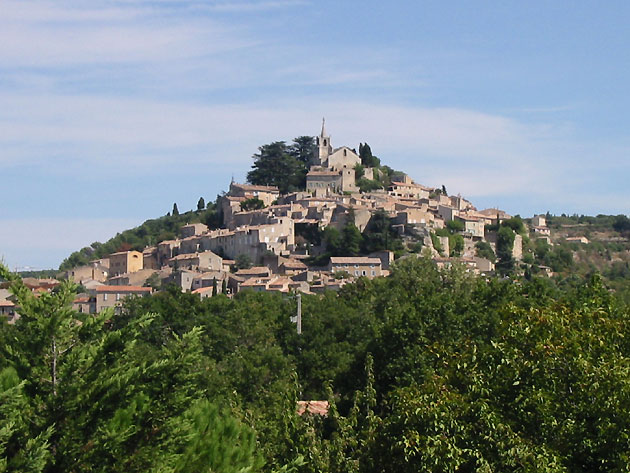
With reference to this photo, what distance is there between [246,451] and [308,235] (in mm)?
82271

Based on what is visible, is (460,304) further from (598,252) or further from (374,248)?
(598,252)

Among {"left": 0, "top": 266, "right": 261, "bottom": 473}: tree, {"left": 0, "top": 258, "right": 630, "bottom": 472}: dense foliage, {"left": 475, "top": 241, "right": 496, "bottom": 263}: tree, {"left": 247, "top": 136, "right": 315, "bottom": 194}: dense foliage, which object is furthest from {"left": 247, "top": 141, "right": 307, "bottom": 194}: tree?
{"left": 0, "top": 266, "right": 261, "bottom": 473}: tree

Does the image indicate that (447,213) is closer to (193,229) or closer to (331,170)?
(331,170)

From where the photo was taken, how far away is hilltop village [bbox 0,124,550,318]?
92000mm

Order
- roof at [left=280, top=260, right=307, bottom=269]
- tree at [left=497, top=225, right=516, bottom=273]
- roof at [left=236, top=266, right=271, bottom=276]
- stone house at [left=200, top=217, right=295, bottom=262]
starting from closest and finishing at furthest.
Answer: roof at [left=236, top=266, right=271, bottom=276] → roof at [left=280, top=260, right=307, bottom=269] → stone house at [left=200, top=217, right=295, bottom=262] → tree at [left=497, top=225, right=516, bottom=273]

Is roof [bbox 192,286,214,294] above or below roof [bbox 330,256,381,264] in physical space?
below

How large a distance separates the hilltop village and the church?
0.40 feet

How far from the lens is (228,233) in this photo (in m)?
103

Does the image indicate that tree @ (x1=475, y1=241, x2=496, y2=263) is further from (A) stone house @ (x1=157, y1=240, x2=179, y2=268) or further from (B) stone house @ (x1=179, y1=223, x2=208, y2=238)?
(A) stone house @ (x1=157, y1=240, x2=179, y2=268)

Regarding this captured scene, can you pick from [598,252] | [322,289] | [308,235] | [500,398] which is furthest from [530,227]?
[500,398]

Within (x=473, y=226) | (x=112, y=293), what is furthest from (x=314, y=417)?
(x=473, y=226)

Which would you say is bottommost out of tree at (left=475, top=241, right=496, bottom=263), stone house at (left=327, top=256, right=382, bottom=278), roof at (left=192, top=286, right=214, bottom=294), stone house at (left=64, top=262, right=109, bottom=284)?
roof at (left=192, top=286, right=214, bottom=294)

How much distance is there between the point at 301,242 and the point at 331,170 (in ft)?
57.3

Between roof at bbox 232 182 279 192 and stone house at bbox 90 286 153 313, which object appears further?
roof at bbox 232 182 279 192
